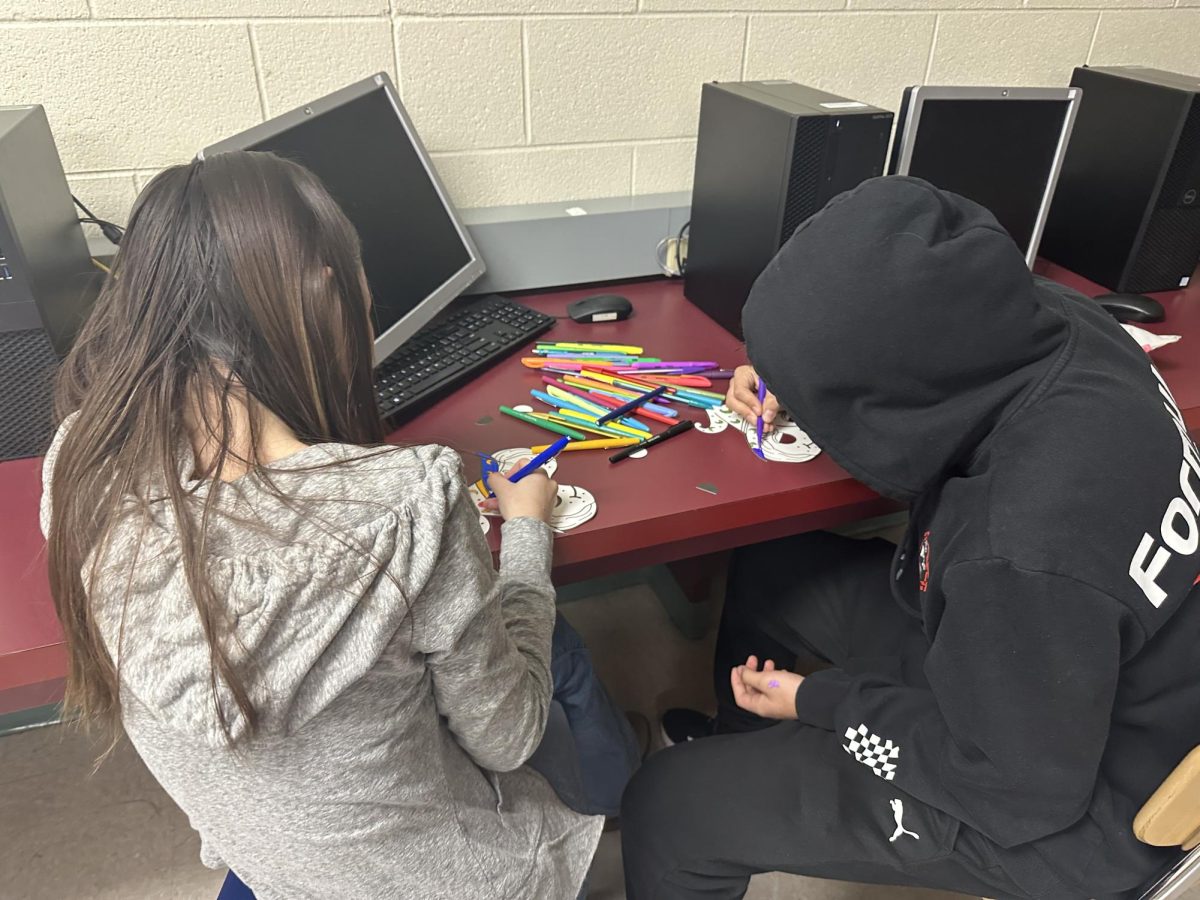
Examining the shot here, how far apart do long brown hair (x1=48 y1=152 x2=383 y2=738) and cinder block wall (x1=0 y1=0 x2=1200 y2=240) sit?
2.05 ft

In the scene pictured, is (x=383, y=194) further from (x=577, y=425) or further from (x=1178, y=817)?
(x=1178, y=817)

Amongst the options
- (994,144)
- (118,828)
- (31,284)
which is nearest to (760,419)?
(994,144)

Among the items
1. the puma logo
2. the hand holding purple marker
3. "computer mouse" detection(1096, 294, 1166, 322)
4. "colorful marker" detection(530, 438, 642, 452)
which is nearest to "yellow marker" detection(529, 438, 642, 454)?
"colorful marker" detection(530, 438, 642, 452)

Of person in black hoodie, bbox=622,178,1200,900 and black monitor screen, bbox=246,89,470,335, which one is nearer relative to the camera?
person in black hoodie, bbox=622,178,1200,900

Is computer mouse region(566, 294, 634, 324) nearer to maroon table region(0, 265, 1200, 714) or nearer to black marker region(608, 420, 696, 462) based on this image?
maroon table region(0, 265, 1200, 714)

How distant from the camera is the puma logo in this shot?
0.84m

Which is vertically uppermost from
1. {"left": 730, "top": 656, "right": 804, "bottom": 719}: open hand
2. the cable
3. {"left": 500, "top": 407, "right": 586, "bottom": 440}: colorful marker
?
the cable

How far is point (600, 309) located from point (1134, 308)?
86cm

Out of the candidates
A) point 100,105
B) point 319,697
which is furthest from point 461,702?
point 100,105

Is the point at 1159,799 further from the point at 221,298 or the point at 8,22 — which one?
the point at 8,22

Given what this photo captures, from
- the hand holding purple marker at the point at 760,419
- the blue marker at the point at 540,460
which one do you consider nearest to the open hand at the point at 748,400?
the hand holding purple marker at the point at 760,419

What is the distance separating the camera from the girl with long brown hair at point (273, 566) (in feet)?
1.84

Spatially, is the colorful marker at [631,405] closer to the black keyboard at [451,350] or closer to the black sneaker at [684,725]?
the black keyboard at [451,350]

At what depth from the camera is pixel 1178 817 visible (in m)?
0.67
